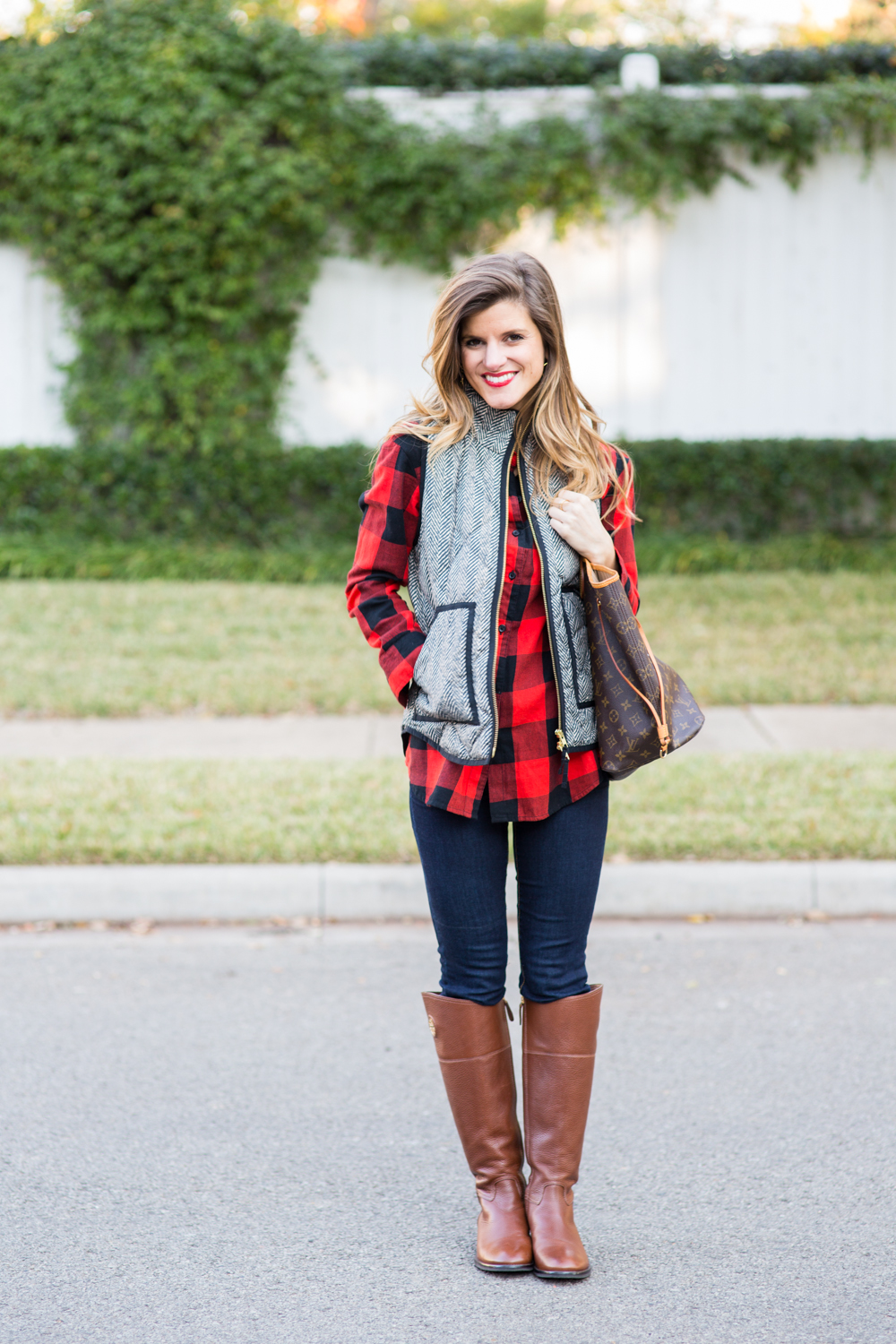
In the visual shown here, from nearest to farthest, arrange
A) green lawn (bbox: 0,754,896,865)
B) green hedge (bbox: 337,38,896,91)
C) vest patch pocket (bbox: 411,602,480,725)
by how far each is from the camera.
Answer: vest patch pocket (bbox: 411,602,480,725), green lawn (bbox: 0,754,896,865), green hedge (bbox: 337,38,896,91)

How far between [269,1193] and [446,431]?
5.83 feet

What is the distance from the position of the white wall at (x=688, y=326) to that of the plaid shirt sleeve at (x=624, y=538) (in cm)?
894

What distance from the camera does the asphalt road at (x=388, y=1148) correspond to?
265cm

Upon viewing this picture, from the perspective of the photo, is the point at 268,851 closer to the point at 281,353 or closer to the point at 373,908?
the point at 373,908

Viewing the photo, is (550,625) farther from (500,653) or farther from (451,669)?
(451,669)

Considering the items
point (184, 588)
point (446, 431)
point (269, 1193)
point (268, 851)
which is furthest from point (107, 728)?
point (446, 431)

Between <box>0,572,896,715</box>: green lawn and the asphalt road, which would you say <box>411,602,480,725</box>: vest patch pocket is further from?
<box>0,572,896,715</box>: green lawn

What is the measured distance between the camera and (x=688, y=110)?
11.0 metres

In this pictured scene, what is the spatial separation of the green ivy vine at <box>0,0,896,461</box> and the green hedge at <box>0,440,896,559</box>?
281 millimetres

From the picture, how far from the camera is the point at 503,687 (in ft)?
8.69

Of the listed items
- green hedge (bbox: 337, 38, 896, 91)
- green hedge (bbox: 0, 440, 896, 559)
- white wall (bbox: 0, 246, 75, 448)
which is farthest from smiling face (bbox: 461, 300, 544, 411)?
white wall (bbox: 0, 246, 75, 448)

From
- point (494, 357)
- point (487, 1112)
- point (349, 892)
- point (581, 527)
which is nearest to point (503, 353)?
point (494, 357)

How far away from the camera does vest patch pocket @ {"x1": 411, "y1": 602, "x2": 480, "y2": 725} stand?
8.43ft

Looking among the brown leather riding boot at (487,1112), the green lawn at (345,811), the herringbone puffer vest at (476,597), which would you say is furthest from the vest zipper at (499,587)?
the green lawn at (345,811)
